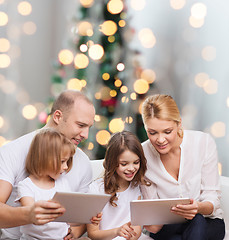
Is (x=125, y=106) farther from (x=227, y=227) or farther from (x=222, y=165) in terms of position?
(x=227, y=227)

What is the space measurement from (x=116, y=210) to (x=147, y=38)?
7.57 ft

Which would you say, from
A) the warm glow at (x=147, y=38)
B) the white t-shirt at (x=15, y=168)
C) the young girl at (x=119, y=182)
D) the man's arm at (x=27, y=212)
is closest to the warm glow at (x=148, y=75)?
the warm glow at (x=147, y=38)

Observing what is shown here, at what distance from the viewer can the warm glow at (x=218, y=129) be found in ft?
10.6

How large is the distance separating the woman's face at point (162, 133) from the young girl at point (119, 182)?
0.10m

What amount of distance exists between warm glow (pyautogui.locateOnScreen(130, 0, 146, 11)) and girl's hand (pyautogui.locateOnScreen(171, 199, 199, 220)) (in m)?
2.71

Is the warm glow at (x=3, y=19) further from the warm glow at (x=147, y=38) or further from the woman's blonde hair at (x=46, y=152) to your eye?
the woman's blonde hair at (x=46, y=152)

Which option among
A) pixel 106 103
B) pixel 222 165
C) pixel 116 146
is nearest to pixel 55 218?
pixel 116 146

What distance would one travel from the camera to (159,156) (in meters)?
2.12

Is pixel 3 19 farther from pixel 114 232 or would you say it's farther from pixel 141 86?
pixel 114 232

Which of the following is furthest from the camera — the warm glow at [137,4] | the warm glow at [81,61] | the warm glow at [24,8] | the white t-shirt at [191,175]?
the warm glow at [24,8]

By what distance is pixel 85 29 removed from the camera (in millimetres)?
3268

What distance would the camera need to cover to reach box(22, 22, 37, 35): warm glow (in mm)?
4211

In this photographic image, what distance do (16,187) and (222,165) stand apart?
2020 millimetres

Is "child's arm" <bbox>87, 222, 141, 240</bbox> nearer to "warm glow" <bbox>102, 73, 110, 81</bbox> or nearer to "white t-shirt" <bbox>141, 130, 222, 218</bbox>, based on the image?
Answer: "white t-shirt" <bbox>141, 130, 222, 218</bbox>
